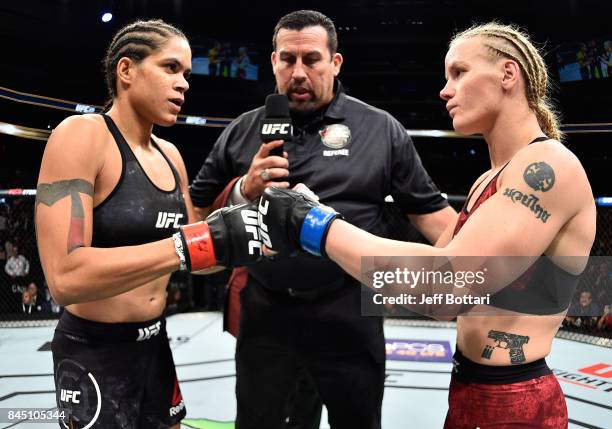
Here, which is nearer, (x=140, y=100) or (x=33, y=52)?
(x=140, y=100)

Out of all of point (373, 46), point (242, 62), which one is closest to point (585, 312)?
point (373, 46)

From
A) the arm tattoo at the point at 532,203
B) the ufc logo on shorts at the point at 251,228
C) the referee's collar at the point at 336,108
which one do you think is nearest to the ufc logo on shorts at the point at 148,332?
the ufc logo on shorts at the point at 251,228

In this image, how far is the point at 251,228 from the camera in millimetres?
1463

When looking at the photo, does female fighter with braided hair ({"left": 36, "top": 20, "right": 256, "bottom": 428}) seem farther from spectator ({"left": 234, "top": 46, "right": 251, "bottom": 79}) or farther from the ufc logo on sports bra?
spectator ({"left": 234, "top": 46, "right": 251, "bottom": 79})

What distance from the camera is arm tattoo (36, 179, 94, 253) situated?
141cm

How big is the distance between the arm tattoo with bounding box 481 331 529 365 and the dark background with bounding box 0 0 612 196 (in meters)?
6.82

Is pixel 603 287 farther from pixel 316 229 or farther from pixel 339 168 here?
pixel 316 229

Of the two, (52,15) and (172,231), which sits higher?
(52,15)

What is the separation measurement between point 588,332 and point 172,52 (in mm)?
5836

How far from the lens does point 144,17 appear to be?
9.05 m

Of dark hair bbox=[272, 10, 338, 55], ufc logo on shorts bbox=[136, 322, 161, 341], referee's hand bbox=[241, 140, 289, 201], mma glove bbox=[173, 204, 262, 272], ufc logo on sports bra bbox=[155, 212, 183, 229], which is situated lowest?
ufc logo on shorts bbox=[136, 322, 161, 341]

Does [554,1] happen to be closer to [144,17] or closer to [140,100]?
[144,17]

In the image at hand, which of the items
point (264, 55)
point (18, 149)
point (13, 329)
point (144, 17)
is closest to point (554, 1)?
point (264, 55)

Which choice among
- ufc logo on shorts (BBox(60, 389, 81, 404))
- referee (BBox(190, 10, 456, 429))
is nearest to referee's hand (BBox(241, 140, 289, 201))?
referee (BBox(190, 10, 456, 429))
